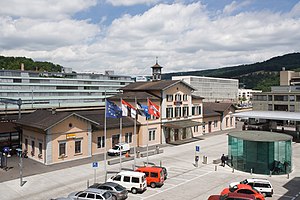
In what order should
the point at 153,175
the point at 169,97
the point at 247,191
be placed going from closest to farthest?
1. the point at 247,191
2. the point at 153,175
3. the point at 169,97

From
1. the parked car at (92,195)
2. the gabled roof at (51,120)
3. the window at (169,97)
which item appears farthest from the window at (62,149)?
the window at (169,97)

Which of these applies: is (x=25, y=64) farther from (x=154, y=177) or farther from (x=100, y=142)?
(x=154, y=177)

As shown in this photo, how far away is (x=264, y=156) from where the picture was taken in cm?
3092

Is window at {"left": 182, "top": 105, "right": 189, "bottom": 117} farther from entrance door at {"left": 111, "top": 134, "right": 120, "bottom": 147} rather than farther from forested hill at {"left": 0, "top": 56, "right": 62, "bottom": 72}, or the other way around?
forested hill at {"left": 0, "top": 56, "right": 62, "bottom": 72}

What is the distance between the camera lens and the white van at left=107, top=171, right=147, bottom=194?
79.4ft

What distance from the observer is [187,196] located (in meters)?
23.5

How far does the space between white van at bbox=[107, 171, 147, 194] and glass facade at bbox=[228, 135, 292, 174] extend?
529 inches

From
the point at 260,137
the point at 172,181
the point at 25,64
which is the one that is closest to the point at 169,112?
the point at 260,137

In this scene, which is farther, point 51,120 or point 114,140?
point 114,140

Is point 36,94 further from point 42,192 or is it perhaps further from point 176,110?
point 42,192

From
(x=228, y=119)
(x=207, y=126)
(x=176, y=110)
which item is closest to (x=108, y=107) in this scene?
(x=176, y=110)

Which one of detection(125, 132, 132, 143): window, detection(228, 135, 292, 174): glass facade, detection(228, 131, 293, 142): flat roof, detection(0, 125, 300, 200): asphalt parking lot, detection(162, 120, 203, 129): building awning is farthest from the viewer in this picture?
detection(162, 120, 203, 129): building awning

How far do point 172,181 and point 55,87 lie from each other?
308 ft

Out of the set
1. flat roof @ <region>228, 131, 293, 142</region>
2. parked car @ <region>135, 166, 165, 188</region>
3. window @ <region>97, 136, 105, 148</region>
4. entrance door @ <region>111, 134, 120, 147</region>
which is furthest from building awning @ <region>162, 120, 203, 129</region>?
parked car @ <region>135, 166, 165, 188</region>
